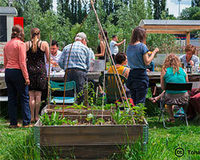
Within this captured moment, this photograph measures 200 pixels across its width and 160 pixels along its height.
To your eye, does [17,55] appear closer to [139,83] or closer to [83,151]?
→ [139,83]

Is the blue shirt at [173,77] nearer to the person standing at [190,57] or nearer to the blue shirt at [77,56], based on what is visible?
the blue shirt at [77,56]

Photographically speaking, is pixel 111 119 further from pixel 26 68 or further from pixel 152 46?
pixel 152 46

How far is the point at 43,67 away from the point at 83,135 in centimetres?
300

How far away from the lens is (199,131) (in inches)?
190

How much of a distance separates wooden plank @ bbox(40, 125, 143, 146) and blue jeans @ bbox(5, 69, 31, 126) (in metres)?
2.55

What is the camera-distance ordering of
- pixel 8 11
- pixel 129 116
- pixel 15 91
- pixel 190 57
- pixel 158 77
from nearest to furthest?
pixel 129 116
pixel 15 91
pixel 158 77
pixel 190 57
pixel 8 11

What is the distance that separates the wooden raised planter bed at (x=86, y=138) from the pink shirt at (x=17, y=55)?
2464 millimetres

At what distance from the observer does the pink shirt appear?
4883 millimetres

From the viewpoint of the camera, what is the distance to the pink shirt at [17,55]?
16.0 ft

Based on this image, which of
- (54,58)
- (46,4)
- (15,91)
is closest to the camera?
(15,91)

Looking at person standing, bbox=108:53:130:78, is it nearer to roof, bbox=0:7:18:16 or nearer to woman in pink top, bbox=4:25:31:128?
woman in pink top, bbox=4:25:31:128

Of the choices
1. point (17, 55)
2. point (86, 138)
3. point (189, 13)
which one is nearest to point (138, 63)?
point (17, 55)

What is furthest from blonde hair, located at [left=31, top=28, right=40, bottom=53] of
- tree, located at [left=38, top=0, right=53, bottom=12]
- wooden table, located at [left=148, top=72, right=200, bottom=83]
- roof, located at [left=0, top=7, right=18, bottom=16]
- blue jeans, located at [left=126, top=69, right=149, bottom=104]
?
tree, located at [left=38, top=0, right=53, bottom=12]

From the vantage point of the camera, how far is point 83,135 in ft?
8.64
